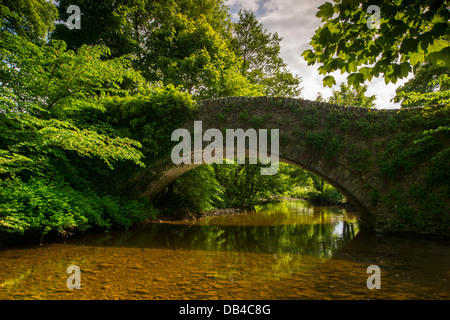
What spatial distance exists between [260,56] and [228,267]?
59.1ft

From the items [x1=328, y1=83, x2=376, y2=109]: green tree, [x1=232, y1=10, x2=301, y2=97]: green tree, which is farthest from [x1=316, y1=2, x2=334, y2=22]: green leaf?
[x1=328, y1=83, x2=376, y2=109]: green tree

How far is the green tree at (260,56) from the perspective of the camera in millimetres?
18375

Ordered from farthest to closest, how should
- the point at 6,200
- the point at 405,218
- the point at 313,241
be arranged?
the point at 405,218 → the point at 313,241 → the point at 6,200

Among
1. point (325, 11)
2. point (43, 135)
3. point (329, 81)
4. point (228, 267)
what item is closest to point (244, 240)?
point (228, 267)

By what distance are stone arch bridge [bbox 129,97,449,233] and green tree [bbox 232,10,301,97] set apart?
34.1 feet

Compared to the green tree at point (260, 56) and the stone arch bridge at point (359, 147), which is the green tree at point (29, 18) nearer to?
the stone arch bridge at point (359, 147)

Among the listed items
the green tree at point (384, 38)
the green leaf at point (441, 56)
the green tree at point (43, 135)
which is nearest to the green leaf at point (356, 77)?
the green tree at point (384, 38)

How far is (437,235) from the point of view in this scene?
6234mm

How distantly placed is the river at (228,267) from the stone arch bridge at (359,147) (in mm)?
947

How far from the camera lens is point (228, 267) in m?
4.01

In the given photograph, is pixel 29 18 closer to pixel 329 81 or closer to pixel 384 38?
pixel 329 81
